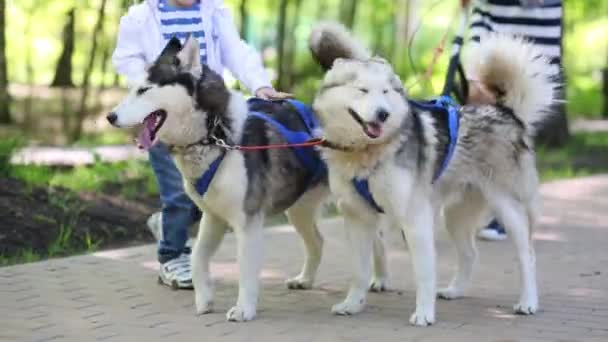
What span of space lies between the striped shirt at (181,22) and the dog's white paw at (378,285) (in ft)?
5.89

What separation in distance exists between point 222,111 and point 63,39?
853 cm

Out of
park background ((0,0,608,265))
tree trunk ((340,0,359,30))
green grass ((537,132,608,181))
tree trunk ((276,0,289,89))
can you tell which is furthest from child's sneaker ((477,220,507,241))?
tree trunk ((340,0,359,30))

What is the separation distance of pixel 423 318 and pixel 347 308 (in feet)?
1.70

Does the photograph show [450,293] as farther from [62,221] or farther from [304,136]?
[62,221]

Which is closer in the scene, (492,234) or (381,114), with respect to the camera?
(381,114)

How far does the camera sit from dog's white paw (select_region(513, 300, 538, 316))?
20.4 ft

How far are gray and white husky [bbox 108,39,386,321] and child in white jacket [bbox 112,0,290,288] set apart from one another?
18.9 inches

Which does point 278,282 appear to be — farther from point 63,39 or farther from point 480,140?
point 63,39

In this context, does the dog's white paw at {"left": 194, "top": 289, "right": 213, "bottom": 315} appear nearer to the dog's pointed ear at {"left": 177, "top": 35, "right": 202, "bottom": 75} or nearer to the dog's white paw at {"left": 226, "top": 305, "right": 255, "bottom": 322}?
the dog's white paw at {"left": 226, "top": 305, "right": 255, "bottom": 322}

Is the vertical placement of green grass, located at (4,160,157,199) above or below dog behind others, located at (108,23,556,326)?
below

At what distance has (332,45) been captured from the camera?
643 cm

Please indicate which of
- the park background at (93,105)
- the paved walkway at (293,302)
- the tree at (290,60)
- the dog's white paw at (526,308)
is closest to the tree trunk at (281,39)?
the park background at (93,105)

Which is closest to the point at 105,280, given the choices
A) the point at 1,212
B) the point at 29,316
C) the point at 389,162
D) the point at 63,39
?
the point at 29,316

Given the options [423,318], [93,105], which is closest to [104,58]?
[93,105]
